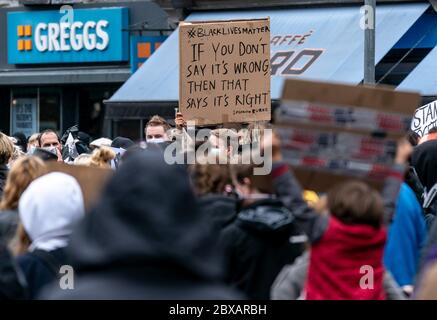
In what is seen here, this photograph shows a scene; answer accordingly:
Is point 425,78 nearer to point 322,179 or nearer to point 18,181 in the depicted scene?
point 18,181

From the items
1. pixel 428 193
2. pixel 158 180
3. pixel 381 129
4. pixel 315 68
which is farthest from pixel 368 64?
pixel 158 180

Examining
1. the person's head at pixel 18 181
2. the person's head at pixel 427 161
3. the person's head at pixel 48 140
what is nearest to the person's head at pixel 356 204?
the person's head at pixel 18 181

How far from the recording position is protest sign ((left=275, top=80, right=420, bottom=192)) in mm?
4453

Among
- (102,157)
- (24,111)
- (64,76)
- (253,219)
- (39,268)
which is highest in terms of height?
(64,76)

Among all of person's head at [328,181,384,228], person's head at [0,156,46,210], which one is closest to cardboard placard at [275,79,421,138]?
person's head at [328,181,384,228]

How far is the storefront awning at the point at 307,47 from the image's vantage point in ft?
50.4

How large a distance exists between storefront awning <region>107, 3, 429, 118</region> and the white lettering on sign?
5.76 ft

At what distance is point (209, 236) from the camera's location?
2.44m

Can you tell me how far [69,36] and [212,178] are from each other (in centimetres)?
1454

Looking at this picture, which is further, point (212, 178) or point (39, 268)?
point (212, 178)

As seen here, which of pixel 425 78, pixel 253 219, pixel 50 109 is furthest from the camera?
pixel 50 109

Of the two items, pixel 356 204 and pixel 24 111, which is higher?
pixel 24 111

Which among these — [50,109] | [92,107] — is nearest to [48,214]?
[92,107]
